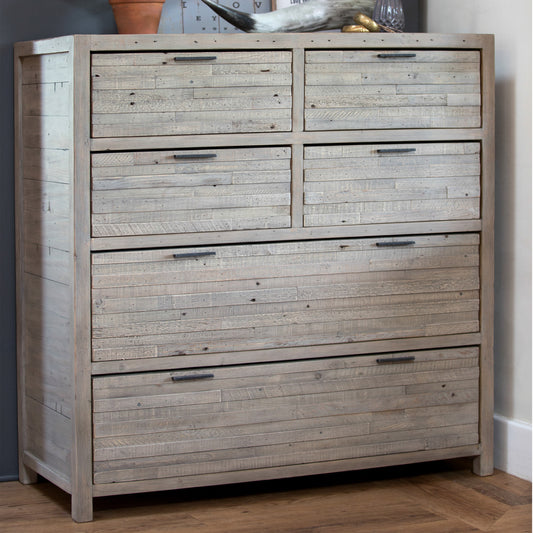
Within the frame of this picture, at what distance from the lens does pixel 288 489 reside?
8.50 feet

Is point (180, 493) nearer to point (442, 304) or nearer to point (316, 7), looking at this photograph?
point (442, 304)

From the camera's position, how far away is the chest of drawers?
2.31 m

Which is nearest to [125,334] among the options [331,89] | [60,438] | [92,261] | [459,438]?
[92,261]

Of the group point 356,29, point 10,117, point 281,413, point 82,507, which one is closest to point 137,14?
point 10,117

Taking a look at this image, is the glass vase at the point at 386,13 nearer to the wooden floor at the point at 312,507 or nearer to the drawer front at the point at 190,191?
the drawer front at the point at 190,191

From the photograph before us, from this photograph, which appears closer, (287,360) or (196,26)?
(287,360)

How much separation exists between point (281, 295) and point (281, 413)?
1.06ft

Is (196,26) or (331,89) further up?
(196,26)

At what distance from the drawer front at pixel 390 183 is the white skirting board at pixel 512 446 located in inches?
25.1

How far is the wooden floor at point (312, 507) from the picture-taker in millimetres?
2326

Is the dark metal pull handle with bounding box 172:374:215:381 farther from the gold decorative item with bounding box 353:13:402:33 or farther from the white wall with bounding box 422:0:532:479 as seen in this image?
the gold decorative item with bounding box 353:13:402:33

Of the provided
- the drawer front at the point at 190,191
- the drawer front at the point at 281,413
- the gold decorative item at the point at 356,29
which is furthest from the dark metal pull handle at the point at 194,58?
the drawer front at the point at 281,413

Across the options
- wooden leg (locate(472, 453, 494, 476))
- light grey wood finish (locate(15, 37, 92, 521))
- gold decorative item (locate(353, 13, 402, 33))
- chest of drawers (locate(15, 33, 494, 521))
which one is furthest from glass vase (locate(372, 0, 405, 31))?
wooden leg (locate(472, 453, 494, 476))

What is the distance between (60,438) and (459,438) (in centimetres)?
113
